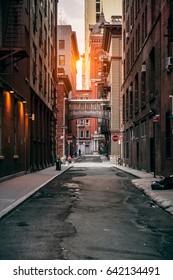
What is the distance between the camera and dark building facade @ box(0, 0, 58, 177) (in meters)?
20.6

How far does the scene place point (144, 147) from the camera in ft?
102

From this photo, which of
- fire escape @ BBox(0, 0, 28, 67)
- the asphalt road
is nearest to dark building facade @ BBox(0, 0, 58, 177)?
fire escape @ BBox(0, 0, 28, 67)

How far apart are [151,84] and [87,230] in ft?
66.3

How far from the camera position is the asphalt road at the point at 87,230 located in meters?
6.56

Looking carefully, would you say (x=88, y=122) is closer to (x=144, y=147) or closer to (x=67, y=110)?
(x=67, y=110)

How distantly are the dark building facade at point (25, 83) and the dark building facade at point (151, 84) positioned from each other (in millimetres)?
7176

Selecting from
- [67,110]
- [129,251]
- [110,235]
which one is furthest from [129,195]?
[67,110]

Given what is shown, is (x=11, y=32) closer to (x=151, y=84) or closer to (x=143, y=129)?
(x=151, y=84)

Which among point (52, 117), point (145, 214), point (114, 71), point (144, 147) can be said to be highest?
point (114, 71)

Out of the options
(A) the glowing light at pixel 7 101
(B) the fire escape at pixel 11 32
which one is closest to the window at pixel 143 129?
(A) the glowing light at pixel 7 101

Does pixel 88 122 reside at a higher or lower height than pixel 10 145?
higher

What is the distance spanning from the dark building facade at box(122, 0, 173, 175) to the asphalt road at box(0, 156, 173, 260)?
584cm
